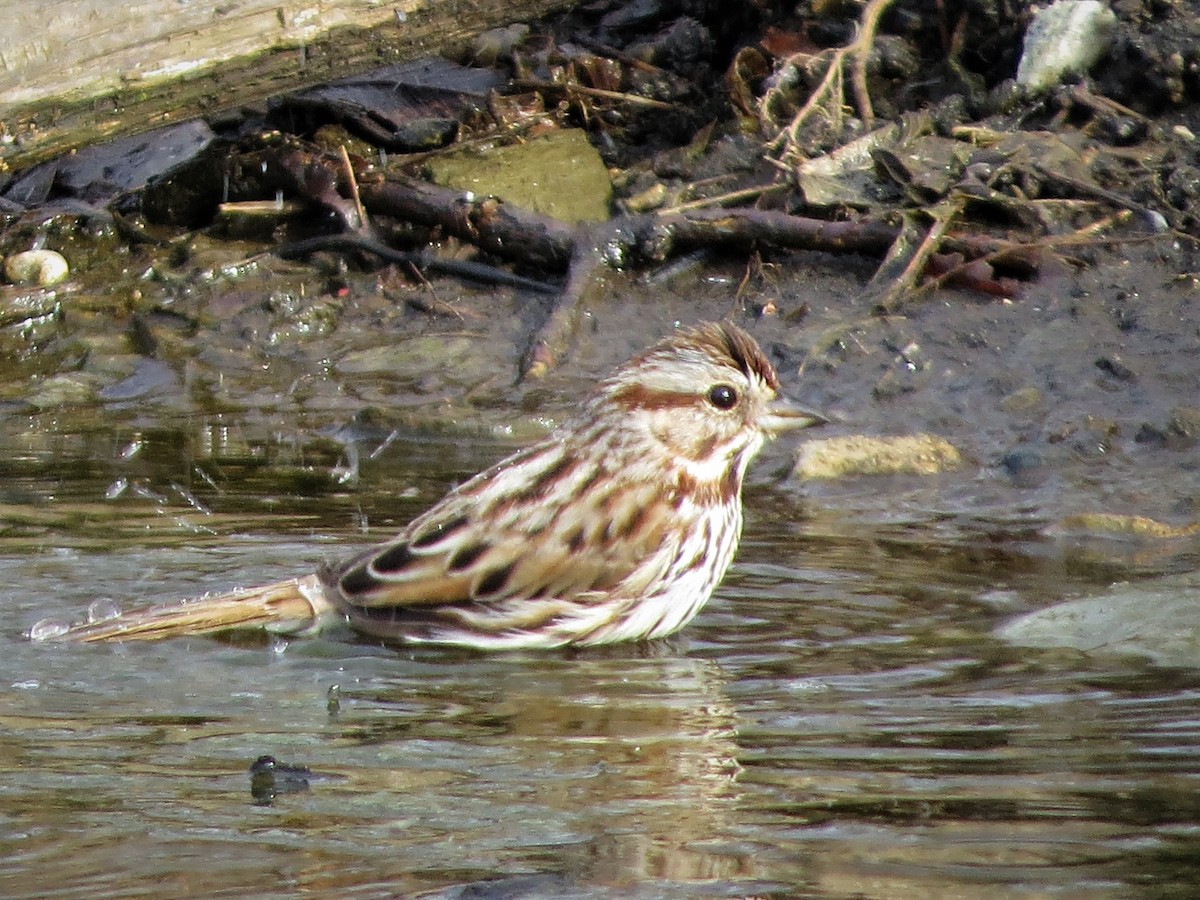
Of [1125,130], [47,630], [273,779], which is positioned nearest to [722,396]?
[47,630]

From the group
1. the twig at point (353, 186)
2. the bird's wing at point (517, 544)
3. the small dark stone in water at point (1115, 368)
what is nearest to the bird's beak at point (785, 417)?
the bird's wing at point (517, 544)

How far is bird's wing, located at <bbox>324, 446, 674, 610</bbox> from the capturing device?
5457mm

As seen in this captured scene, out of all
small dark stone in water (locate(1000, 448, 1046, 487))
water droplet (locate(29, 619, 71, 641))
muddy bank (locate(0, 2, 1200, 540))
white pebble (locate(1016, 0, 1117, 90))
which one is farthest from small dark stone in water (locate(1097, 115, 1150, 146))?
water droplet (locate(29, 619, 71, 641))

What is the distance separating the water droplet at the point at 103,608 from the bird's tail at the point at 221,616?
11cm

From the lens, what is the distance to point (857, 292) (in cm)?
841

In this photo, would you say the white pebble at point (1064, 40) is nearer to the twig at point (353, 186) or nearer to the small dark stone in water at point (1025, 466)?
the small dark stone in water at point (1025, 466)

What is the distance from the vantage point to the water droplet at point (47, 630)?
5352 mm

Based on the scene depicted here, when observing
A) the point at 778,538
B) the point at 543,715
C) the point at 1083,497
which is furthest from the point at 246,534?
the point at 1083,497

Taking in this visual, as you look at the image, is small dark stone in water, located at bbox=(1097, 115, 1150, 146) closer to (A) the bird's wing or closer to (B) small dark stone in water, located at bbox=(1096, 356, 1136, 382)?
(B) small dark stone in water, located at bbox=(1096, 356, 1136, 382)

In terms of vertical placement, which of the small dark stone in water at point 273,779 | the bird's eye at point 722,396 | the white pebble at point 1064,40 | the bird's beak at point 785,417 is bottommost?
the bird's beak at point 785,417

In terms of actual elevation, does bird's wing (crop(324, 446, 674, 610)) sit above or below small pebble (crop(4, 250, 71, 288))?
above

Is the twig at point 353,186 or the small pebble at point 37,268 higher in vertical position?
the twig at point 353,186

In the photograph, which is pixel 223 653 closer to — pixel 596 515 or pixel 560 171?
pixel 596 515

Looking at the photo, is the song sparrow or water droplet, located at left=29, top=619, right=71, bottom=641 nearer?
water droplet, located at left=29, top=619, right=71, bottom=641
